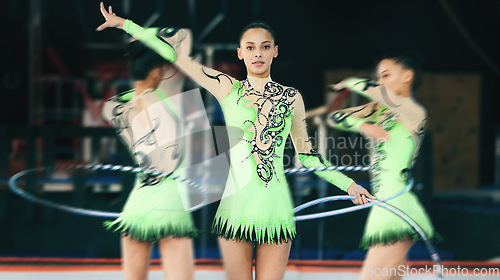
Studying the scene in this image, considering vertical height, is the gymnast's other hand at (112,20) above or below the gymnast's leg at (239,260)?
above

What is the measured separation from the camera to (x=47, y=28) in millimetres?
5789

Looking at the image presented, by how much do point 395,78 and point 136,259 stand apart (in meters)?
1.69

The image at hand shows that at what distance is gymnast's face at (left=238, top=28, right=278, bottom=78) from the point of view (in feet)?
9.16

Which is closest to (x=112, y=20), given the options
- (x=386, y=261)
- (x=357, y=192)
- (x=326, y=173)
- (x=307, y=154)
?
(x=307, y=154)

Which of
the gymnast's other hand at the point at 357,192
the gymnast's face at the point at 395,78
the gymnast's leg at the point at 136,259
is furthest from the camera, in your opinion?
the gymnast's face at the point at 395,78

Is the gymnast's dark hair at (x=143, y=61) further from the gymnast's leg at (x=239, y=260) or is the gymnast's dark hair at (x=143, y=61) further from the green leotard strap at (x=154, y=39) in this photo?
the gymnast's leg at (x=239, y=260)

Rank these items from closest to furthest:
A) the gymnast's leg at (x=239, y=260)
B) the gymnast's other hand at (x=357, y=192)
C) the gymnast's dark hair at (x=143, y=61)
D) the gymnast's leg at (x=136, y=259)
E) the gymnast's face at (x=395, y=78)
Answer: the gymnast's leg at (x=239, y=260) → the gymnast's other hand at (x=357, y=192) → the gymnast's leg at (x=136, y=259) → the gymnast's dark hair at (x=143, y=61) → the gymnast's face at (x=395, y=78)

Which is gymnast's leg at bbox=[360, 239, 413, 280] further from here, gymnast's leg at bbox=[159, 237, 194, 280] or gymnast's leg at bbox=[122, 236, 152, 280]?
gymnast's leg at bbox=[122, 236, 152, 280]

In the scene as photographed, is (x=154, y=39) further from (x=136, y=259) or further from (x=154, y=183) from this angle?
(x=136, y=259)

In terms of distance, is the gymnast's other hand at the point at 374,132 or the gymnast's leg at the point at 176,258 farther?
the gymnast's other hand at the point at 374,132

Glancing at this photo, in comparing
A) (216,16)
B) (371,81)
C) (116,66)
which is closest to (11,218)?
(116,66)

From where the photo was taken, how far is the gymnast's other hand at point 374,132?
3189mm

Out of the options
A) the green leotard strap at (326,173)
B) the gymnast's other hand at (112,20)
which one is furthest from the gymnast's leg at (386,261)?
the gymnast's other hand at (112,20)

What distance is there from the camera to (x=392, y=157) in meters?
3.18
